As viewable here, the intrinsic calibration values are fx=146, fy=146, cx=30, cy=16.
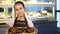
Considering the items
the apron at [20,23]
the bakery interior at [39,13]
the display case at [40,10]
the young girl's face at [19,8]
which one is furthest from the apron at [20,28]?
the display case at [40,10]

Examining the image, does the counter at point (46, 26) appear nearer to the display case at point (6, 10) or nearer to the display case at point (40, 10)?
the display case at point (40, 10)

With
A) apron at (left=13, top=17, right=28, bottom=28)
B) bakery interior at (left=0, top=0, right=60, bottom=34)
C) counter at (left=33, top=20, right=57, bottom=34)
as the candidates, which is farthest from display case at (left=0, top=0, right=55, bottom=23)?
apron at (left=13, top=17, right=28, bottom=28)

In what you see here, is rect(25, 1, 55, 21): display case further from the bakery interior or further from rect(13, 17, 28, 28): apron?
rect(13, 17, 28, 28): apron

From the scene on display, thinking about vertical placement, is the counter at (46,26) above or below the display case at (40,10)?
below

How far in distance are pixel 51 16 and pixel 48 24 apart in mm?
278

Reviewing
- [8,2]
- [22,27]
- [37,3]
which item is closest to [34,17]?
[37,3]

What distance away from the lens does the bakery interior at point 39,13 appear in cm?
366

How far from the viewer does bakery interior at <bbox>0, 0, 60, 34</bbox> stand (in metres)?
3.66

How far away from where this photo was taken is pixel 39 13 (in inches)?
153

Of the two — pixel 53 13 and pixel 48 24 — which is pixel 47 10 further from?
→ pixel 48 24

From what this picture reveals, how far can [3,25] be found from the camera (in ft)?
11.5

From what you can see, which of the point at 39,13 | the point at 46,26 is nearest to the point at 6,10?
the point at 39,13

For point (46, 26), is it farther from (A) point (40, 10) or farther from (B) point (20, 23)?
(B) point (20, 23)

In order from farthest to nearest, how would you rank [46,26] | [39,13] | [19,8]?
[39,13] → [46,26] → [19,8]
